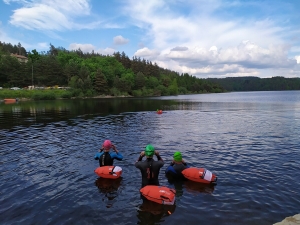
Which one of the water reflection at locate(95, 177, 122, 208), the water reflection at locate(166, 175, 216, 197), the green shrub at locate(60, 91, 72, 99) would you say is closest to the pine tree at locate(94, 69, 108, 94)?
the green shrub at locate(60, 91, 72, 99)

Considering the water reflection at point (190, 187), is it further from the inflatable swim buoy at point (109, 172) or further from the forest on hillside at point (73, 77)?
the forest on hillside at point (73, 77)

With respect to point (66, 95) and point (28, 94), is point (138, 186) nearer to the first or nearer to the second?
point (28, 94)

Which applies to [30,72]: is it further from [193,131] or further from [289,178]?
[289,178]

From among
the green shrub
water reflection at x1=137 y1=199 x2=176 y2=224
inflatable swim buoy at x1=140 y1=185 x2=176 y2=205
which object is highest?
the green shrub

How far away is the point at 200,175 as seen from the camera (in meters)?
11.2

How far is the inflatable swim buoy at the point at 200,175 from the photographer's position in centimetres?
1125

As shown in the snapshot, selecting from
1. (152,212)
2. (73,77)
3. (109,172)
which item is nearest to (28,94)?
(73,77)

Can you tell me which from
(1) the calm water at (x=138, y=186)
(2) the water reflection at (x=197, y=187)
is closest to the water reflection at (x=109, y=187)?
(1) the calm water at (x=138, y=186)

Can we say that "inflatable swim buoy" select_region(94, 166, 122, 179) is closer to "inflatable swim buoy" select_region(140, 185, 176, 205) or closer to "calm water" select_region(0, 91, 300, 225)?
"calm water" select_region(0, 91, 300, 225)

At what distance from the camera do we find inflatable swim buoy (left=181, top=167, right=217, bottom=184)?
443 inches

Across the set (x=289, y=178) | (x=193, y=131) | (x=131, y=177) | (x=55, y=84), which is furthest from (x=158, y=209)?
(x=55, y=84)

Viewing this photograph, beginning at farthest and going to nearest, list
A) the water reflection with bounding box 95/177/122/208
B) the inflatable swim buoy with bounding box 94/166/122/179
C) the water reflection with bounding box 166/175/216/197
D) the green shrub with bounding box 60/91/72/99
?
1. the green shrub with bounding box 60/91/72/99
2. the inflatable swim buoy with bounding box 94/166/122/179
3. the water reflection with bounding box 166/175/216/197
4. the water reflection with bounding box 95/177/122/208

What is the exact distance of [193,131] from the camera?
26359 mm

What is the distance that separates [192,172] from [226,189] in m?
1.76
